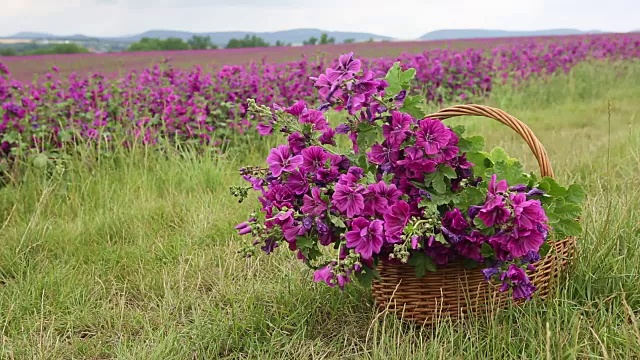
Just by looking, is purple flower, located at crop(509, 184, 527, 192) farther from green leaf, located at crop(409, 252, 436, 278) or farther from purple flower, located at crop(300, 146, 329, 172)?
purple flower, located at crop(300, 146, 329, 172)

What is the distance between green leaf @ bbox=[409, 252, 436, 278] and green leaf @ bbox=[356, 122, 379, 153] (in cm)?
33

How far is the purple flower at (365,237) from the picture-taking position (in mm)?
1671

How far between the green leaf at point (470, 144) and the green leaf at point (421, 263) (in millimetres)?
307

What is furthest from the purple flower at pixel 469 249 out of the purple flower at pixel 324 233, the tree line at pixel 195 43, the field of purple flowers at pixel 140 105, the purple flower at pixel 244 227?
the tree line at pixel 195 43

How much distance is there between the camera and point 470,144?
5.95 feet

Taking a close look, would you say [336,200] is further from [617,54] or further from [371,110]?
[617,54]

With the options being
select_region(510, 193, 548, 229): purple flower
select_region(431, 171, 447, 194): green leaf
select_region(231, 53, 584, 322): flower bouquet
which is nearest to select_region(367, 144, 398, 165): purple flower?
select_region(231, 53, 584, 322): flower bouquet

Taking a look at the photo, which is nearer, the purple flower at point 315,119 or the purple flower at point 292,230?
the purple flower at point 292,230

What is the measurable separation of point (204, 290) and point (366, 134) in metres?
0.92

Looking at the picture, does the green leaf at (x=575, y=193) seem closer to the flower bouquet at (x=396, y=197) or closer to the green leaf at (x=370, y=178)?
the flower bouquet at (x=396, y=197)

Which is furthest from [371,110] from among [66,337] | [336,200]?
[66,337]

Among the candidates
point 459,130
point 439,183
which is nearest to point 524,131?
point 459,130

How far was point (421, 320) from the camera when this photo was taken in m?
1.93

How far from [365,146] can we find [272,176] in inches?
10.8
